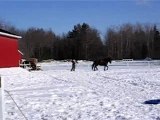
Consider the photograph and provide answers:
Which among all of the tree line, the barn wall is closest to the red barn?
the barn wall

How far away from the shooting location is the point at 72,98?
14.5 m

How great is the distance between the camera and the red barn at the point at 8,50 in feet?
113

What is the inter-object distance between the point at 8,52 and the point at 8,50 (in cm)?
19

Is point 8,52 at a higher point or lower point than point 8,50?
lower

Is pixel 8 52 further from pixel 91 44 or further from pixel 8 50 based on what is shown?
pixel 91 44

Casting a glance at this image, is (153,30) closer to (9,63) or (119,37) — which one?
(119,37)

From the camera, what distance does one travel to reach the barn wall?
3447 cm

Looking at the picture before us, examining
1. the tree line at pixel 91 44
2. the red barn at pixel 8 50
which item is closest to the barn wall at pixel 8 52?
the red barn at pixel 8 50

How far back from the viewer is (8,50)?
3634cm

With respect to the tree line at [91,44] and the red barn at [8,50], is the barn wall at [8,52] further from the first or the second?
the tree line at [91,44]

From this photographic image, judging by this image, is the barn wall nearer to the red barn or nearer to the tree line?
the red barn

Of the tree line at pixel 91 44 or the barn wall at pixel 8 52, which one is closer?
the barn wall at pixel 8 52

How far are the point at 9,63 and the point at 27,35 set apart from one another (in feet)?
307

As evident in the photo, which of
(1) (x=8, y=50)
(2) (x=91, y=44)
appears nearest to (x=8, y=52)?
(1) (x=8, y=50)
